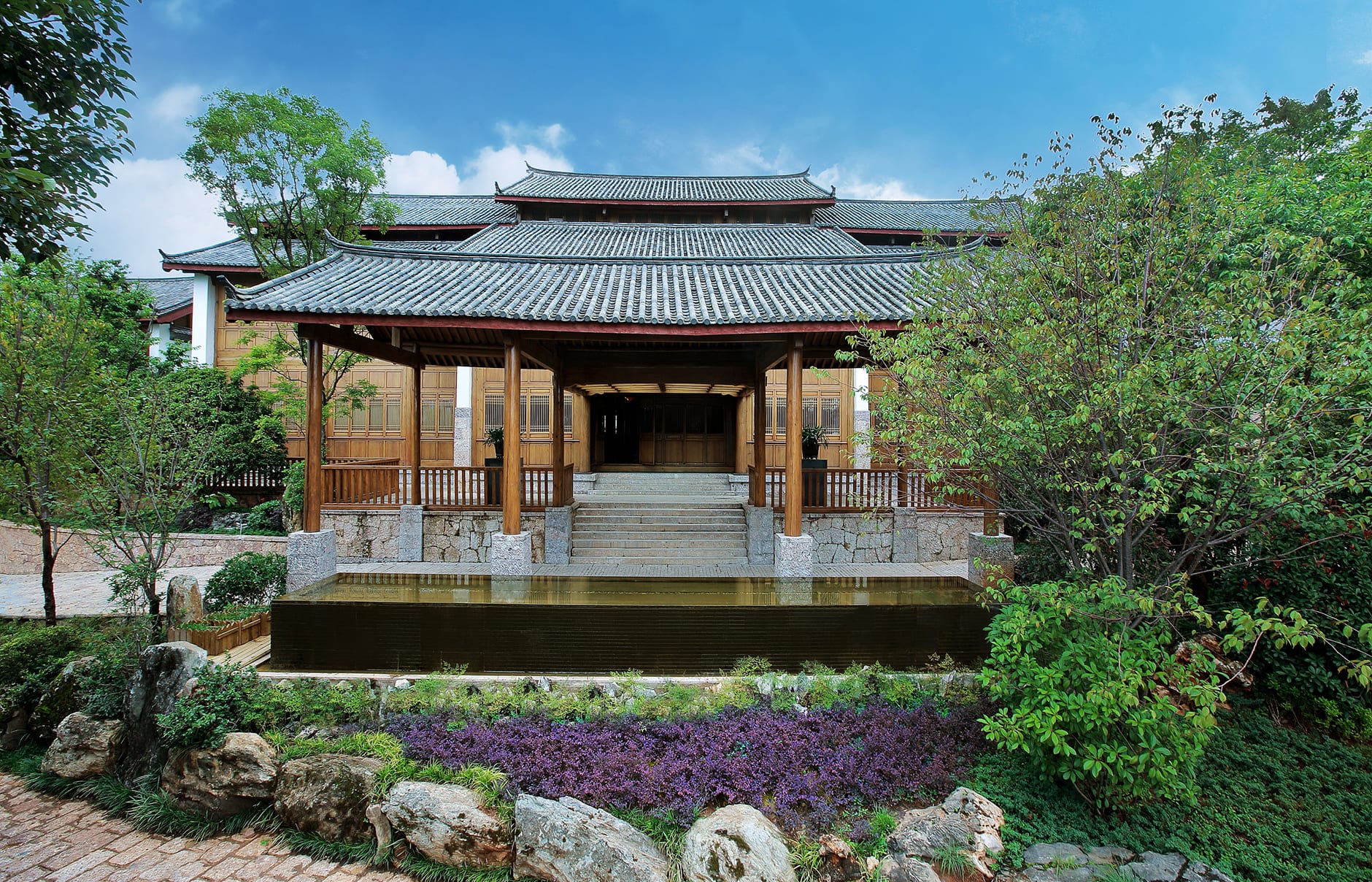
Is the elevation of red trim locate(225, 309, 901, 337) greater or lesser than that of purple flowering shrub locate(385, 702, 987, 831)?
greater

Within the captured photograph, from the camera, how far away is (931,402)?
4363mm

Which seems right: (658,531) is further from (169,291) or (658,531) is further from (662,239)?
(169,291)

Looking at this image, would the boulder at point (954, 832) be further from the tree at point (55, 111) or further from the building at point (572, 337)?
the tree at point (55, 111)

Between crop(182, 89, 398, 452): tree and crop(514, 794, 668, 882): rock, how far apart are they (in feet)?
32.5

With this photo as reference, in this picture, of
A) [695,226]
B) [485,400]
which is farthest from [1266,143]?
[485,400]

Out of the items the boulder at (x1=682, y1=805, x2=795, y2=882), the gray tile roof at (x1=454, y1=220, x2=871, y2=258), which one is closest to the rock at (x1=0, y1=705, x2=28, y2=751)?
the boulder at (x1=682, y1=805, x2=795, y2=882)

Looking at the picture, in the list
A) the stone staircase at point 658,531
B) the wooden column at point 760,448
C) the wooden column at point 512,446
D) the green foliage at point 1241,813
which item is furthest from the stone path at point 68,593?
the green foliage at point 1241,813

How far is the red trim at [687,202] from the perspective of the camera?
1859cm

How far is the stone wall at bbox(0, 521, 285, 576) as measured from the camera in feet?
33.6

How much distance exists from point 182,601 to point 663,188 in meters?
18.7

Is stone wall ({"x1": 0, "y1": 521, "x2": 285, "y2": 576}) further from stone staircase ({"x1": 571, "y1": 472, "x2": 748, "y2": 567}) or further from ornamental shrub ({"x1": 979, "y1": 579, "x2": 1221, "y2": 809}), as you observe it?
ornamental shrub ({"x1": 979, "y1": 579, "x2": 1221, "y2": 809})

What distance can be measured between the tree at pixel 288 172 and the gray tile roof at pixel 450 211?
Result: 6.63 m

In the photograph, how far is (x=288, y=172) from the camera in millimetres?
10859

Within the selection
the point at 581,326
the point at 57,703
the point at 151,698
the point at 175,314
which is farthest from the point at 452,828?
the point at 175,314
